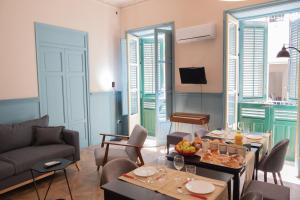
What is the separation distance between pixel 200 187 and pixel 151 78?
14.1 feet

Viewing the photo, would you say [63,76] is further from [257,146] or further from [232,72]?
[257,146]

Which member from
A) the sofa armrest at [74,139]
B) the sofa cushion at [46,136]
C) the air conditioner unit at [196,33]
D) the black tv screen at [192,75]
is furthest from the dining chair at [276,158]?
the sofa cushion at [46,136]

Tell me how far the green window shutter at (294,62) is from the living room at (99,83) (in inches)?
2.3

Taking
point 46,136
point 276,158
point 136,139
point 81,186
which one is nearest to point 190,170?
point 276,158

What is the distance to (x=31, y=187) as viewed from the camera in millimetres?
3189

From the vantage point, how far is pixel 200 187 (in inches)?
63.6

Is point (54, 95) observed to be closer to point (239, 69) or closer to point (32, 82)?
point (32, 82)

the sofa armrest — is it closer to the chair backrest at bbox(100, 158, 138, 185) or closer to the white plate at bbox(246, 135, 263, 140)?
the chair backrest at bbox(100, 158, 138, 185)

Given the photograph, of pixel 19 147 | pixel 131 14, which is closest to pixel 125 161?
pixel 19 147

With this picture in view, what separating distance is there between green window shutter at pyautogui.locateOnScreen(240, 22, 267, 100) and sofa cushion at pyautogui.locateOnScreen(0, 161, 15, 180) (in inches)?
155

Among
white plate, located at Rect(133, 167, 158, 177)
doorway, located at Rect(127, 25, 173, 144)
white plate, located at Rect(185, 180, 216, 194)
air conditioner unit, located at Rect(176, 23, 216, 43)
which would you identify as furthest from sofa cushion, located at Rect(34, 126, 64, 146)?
air conditioner unit, located at Rect(176, 23, 216, 43)

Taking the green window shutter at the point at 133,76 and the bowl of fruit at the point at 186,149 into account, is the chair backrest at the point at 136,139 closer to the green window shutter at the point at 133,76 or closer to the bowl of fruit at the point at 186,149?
the bowl of fruit at the point at 186,149

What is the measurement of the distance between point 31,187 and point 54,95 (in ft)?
5.49

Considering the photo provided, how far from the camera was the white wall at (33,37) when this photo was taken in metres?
3.61
